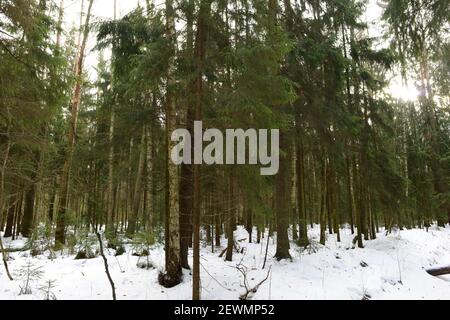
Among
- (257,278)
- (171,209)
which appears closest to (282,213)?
(257,278)

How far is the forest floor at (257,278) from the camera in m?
→ 7.24

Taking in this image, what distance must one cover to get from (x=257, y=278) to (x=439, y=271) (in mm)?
6481

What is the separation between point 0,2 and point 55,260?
288 inches

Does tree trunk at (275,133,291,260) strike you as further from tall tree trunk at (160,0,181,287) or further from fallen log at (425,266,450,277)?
fallen log at (425,266,450,277)

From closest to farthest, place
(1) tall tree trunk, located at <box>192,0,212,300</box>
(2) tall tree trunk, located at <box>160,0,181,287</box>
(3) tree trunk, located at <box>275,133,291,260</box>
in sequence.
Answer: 1. (1) tall tree trunk, located at <box>192,0,212,300</box>
2. (2) tall tree trunk, located at <box>160,0,181,287</box>
3. (3) tree trunk, located at <box>275,133,291,260</box>

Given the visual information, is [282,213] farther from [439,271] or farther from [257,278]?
[439,271]

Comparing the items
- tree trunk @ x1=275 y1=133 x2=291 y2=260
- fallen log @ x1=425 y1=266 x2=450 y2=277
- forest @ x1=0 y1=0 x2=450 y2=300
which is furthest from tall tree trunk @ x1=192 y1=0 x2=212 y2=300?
fallen log @ x1=425 y1=266 x2=450 y2=277

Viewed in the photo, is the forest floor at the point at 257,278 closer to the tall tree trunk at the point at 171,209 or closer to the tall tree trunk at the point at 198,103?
the tall tree trunk at the point at 171,209

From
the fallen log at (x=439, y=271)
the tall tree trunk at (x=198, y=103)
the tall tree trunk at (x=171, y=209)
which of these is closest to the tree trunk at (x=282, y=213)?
the tall tree trunk at (x=171, y=209)

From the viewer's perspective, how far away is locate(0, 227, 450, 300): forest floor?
7.24 metres

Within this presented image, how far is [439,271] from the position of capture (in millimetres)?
10578

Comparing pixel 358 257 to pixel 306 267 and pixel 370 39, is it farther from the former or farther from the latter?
pixel 370 39

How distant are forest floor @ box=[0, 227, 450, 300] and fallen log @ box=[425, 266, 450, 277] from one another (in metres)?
0.19

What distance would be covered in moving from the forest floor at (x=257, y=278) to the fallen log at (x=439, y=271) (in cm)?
19
